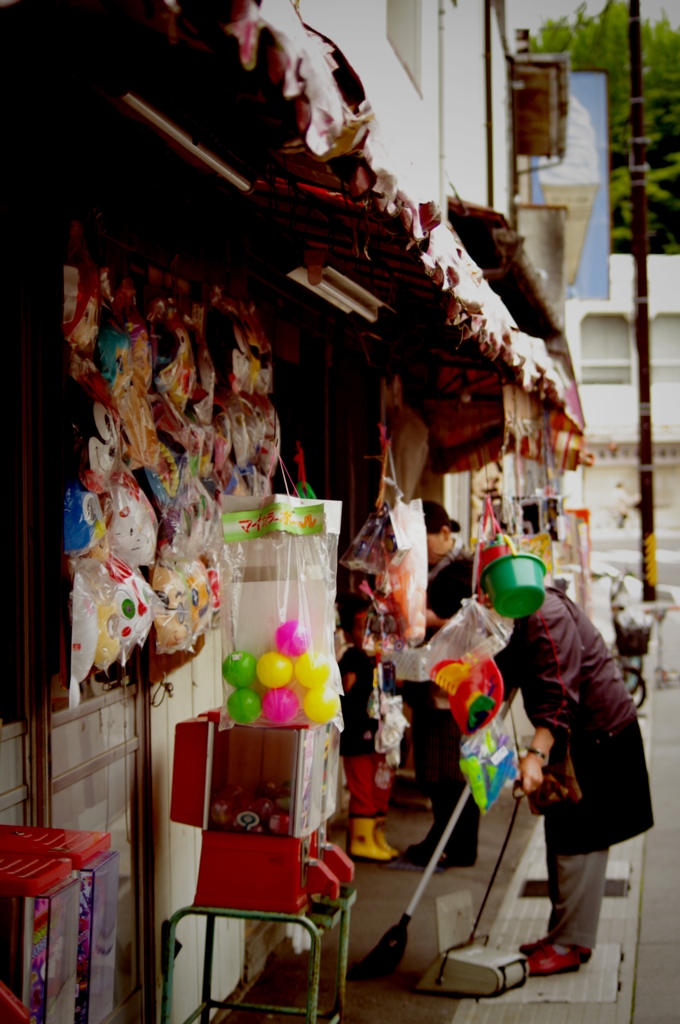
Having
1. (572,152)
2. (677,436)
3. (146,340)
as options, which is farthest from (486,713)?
(677,436)

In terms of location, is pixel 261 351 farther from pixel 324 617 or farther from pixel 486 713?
pixel 486 713

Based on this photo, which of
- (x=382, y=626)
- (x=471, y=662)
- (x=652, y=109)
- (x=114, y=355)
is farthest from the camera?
(x=652, y=109)

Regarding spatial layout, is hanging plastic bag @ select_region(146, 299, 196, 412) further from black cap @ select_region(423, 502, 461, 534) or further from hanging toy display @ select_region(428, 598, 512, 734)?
black cap @ select_region(423, 502, 461, 534)

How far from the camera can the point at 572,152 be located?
2002cm

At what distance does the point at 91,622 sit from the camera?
298cm

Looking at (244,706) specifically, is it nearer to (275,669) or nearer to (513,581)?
(275,669)

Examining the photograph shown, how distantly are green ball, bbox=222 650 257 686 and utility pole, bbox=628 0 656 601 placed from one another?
14.0 metres

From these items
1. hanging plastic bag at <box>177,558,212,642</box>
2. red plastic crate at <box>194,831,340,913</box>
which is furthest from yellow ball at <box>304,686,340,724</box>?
hanging plastic bag at <box>177,558,212,642</box>

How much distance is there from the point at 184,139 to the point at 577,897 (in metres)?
4.34

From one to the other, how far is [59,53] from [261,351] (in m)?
2.17

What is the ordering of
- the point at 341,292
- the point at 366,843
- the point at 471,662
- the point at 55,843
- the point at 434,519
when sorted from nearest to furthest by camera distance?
the point at 55,843
the point at 341,292
the point at 471,662
the point at 434,519
the point at 366,843

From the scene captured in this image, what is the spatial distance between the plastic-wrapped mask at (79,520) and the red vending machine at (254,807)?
914 mm

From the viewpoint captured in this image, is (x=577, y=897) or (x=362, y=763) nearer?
(x=577, y=897)

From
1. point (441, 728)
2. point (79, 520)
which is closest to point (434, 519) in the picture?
point (441, 728)
